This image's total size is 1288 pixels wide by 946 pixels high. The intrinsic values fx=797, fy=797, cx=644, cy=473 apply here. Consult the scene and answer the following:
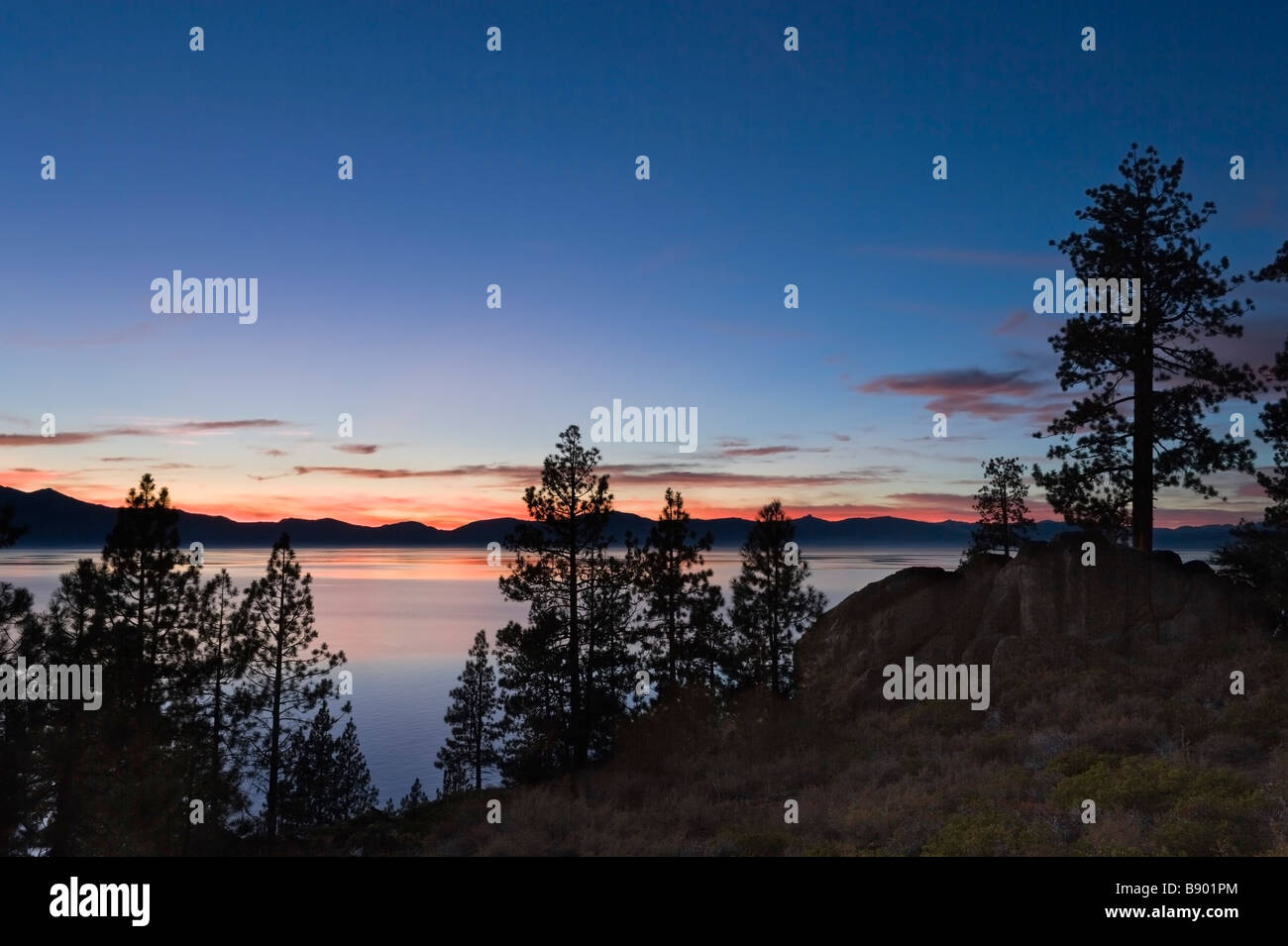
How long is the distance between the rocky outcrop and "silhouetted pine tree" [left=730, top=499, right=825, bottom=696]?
642 cm

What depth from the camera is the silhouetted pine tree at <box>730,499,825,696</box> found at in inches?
1480

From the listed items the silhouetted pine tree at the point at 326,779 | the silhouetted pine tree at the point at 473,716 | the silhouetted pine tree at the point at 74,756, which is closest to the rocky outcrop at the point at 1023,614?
the silhouetted pine tree at the point at 74,756

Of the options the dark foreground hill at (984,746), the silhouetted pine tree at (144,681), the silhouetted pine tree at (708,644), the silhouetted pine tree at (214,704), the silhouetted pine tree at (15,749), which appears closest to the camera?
the dark foreground hill at (984,746)

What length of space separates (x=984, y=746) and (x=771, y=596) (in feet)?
59.2

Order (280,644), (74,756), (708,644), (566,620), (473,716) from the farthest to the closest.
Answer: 1. (473,716)
2. (280,644)
3. (708,644)
4. (566,620)
5. (74,756)

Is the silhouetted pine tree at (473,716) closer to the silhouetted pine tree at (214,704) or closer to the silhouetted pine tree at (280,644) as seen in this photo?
the silhouetted pine tree at (280,644)

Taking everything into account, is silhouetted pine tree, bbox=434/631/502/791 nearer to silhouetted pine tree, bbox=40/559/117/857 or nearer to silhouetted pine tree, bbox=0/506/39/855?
silhouetted pine tree, bbox=40/559/117/857

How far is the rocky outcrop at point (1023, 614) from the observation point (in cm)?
2486

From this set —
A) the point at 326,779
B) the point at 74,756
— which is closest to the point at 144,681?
the point at 74,756

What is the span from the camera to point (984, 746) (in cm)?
2003

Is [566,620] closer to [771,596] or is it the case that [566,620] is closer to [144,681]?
[771,596]

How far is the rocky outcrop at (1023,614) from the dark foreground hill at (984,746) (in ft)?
0.21

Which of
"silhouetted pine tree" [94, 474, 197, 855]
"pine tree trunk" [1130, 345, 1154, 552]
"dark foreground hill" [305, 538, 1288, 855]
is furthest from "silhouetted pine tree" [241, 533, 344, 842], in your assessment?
"pine tree trunk" [1130, 345, 1154, 552]
